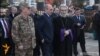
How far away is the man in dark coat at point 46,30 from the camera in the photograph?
1184cm

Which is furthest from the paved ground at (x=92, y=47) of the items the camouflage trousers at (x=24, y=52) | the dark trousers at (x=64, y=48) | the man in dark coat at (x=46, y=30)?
the camouflage trousers at (x=24, y=52)

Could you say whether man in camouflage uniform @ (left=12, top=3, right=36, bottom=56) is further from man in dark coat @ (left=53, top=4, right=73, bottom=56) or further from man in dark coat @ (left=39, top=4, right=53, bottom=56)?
man in dark coat @ (left=53, top=4, right=73, bottom=56)

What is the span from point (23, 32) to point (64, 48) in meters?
2.30

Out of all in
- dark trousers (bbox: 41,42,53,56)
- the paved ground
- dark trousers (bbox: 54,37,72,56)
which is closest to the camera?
dark trousers (bbox: 41,42,53,56)

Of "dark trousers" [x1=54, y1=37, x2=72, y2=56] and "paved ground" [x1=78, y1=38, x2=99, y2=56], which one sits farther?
"paved ground" [x1=78, y1=38, x2=99, y2=56]

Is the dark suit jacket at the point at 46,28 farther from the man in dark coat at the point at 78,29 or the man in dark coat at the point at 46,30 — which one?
the man in dark coat at the point at 78,29

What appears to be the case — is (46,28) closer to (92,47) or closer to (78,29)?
(78,29)

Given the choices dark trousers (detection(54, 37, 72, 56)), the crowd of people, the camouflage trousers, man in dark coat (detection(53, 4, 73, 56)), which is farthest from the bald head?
the camouflage trousers

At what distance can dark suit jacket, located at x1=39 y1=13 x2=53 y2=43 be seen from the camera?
1183 centimetres

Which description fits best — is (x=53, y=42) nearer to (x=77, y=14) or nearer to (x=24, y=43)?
(x=24, y=43)

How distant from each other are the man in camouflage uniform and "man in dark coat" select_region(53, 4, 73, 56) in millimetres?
1833

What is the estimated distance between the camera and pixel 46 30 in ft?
39.0

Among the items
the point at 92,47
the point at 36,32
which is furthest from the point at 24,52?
the point at 92,47

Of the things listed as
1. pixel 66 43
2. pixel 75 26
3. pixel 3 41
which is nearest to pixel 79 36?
pixel 75 26
